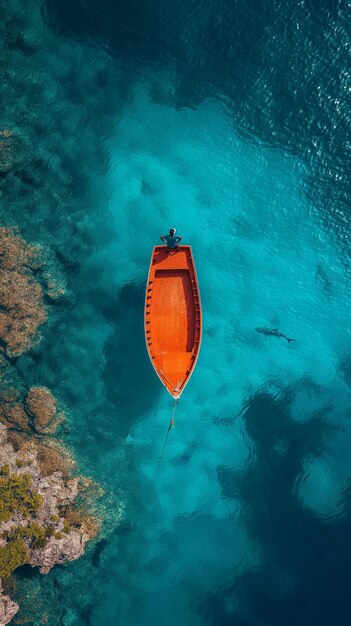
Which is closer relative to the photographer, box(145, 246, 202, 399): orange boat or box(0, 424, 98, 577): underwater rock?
box(0, 424, 98, 577): underwater rock

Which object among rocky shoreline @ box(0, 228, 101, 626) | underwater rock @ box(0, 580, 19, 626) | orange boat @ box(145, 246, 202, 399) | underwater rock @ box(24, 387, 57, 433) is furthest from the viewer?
underwater rock @ box(24, 387, 57, 433)

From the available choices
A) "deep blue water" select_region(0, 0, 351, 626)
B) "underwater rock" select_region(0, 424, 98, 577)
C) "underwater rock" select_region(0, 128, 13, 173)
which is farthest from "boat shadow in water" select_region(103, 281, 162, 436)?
"underwater rock" select_region(0, 128, 13, 173)

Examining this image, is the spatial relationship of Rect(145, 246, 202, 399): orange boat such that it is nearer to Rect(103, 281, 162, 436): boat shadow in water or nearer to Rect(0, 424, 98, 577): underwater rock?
Rect(103, 281, 162, 436): boat shadow in water

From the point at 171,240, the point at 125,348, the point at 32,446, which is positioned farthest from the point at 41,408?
the point at 171,240

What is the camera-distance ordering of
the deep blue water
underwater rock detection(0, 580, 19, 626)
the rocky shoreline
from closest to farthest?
underwater rock detection(0, 580, 19, 626), the rocky shoreline, the deep blue water

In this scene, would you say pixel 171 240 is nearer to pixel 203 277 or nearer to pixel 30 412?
pixel 203 277

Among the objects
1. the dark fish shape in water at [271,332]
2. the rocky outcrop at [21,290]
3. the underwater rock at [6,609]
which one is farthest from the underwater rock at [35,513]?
the dark fish shape in water at [271,332]

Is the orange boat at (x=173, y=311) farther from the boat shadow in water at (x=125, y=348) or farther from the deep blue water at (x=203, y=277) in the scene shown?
the boat shadow in water at (x=125, y=348)
